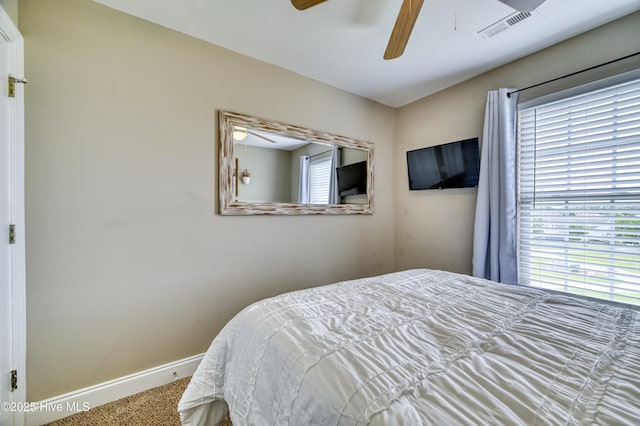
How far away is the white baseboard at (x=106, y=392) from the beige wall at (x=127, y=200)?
0.05 m

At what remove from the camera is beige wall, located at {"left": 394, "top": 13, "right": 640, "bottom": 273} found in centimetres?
185

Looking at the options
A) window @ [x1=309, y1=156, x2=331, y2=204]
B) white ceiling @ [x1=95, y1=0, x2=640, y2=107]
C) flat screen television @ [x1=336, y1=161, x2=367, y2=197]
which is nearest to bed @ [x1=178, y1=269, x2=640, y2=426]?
window @ [x1=309, y1=156, x2=331, y2=204]

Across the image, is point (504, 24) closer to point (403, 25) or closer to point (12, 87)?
point (403, 25)

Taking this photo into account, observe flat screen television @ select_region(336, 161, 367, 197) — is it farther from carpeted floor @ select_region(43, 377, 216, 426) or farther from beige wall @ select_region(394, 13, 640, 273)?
carpeted floor @ select_region(43, 377, 216, 426)

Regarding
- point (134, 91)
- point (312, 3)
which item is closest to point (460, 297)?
point (312, 3)

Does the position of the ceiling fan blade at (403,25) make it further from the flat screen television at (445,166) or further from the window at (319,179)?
the flat screen television at (445,166)

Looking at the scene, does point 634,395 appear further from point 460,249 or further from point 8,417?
point 8,417

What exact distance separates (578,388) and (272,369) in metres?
0.92

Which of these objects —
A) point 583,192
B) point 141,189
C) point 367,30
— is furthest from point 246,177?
point 583,192

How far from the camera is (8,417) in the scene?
133 cm

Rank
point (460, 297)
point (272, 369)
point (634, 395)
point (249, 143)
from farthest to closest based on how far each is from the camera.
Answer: point (249, 143)
point (460, 297)
point (272, 369)
point (634, 395)

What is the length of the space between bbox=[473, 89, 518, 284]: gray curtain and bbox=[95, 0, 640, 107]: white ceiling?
0.44m

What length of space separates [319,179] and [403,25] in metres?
1.43

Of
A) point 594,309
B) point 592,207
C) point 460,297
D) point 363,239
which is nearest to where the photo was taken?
point 594,309
